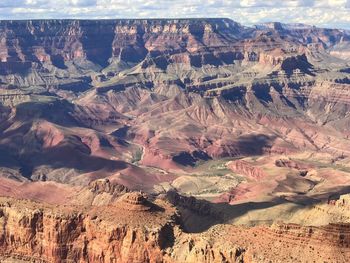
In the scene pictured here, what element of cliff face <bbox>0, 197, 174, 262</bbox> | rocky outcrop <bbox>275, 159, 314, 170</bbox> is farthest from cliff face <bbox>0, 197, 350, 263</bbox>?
rocky outcrop <bbox>275, 159, 314, 170</bbox>

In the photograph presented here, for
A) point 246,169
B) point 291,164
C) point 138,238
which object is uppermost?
point 291,164

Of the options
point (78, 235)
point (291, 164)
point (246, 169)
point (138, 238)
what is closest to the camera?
point (138, 238)

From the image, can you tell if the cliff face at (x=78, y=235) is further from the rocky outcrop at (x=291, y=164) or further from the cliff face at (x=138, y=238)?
the rocky outcrop at (x=291, y=164)

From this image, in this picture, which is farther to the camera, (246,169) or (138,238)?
(246,169)

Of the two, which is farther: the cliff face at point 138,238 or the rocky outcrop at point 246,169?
the rocky outcrop at point 246,169

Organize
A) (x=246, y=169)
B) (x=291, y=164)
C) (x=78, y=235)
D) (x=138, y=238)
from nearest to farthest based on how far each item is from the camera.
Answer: (x=138, y=238) → (x=78, y=235) → (x=246, y=169) → (x=291, y=164)

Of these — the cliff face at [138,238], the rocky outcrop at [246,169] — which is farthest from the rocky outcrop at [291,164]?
the cliff face at [138,238]

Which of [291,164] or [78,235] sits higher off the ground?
[291,164]

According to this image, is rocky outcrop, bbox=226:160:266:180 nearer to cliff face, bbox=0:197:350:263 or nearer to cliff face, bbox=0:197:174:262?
cliff face, bbox=0:197:350:263

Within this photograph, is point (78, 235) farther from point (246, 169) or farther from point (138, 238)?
point (246, 169)

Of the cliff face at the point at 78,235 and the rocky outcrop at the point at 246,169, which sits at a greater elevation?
the rocky outcrop at the point at 246,169

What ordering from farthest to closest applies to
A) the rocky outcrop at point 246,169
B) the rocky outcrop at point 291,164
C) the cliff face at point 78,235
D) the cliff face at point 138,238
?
the rocky outcrop at point 291,164, the rocky outcrop at point 246,169, the cliff face at point 78,235, the cliff face at point 138,238

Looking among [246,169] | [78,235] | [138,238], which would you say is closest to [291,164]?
[246,169]
